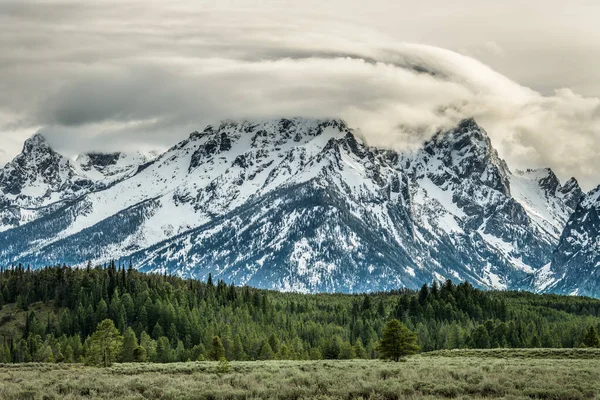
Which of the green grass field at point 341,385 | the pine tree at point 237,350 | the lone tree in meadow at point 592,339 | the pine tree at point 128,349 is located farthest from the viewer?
the pine tree at point 237,350

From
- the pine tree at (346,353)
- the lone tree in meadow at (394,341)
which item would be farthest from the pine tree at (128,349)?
the lone tree in meadow at (394,341)

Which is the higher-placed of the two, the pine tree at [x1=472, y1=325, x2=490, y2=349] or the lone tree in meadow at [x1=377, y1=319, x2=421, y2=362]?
the pine tree at [x1=472, y1=325, x2=490, y2=349]

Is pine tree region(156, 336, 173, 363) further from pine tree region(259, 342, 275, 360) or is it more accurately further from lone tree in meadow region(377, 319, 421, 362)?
lone tree in meadow region(377, 319, 421, 362)

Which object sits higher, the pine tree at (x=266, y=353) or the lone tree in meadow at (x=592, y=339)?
the pine tree at (x=266, y=353)

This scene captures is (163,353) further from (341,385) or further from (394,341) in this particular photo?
(341,385)

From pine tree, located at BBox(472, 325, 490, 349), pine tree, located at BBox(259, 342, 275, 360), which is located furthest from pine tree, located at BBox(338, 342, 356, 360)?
pine tree, located at BBox(472, 325, 490, 349)

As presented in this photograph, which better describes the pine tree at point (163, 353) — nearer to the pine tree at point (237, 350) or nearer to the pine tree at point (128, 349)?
the pine tree at point (128, 349)

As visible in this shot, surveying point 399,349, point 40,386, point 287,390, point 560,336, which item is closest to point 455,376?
point 287,390

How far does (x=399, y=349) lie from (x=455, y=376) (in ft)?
104

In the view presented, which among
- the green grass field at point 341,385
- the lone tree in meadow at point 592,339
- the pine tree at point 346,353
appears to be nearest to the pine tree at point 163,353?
the pine tree at point 346,353

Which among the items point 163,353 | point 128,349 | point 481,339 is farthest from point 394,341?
point 481,339

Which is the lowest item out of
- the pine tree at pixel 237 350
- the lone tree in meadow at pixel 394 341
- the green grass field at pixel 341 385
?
the green grass field at pixel 341 385

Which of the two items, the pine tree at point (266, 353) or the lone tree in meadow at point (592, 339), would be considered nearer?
the lone tree in meadow at point (592, 339)

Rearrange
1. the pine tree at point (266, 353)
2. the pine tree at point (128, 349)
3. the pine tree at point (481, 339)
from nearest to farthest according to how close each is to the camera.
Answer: the pine tree at point (128, 349), the pine tree at point (266, 353), the pine tree at point (481, 339)
